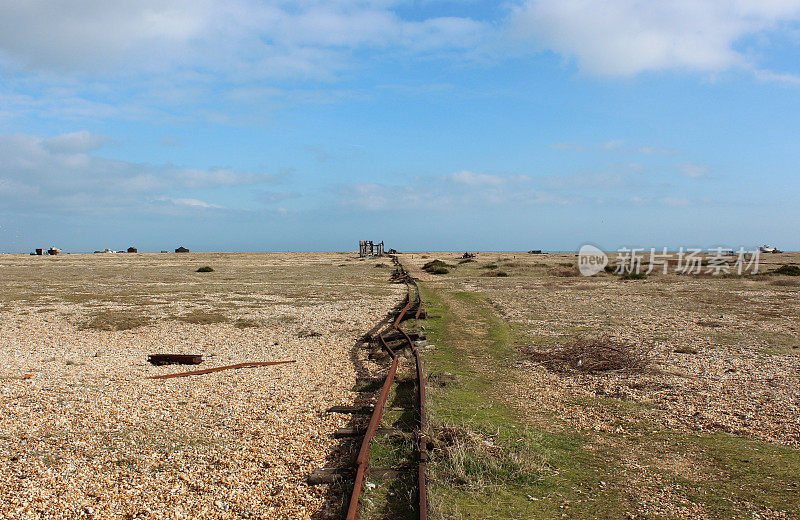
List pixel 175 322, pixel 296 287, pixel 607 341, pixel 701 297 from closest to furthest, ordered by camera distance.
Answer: pixel 607 341, pixel 175 322, pixel 701 297, pixel 296 287

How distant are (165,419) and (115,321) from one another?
914 cm

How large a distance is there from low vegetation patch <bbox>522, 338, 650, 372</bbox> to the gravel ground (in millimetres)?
3356

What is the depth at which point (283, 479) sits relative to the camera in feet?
15.5

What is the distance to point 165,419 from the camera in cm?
636

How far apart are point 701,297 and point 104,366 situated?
1922 cm

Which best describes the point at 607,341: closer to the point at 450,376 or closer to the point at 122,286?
the point at 450,376

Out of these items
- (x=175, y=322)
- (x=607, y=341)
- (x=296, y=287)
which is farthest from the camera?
(x=296, y=287)

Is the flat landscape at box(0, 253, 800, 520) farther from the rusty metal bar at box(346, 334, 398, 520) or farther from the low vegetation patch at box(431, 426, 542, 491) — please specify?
the rusty metal bar at box(346, 334, 398, 520)

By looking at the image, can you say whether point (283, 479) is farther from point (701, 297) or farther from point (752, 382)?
point (701, 297)

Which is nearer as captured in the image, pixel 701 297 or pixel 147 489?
pixel 147 489

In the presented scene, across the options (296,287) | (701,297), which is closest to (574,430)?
(701,297)

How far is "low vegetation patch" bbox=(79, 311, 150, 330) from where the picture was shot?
13516mm

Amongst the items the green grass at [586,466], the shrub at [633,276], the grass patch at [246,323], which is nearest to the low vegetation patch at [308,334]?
the grass patch at [246,323]

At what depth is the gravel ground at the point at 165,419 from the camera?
14.3 feet
